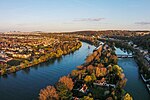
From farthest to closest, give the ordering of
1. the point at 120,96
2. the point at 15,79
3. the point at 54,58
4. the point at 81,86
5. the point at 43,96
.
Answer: the point at 54,58
the point at 15,79
the point at 81,86
the point at 120,96
the point at 43,96

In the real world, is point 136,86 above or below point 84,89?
below

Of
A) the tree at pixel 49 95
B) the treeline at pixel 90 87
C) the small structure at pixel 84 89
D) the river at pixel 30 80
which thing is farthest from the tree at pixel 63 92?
the river at pixel 30 80

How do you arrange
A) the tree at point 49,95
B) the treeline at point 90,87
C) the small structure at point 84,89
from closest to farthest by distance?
1. the tree at point 49,95
2. the treeline at point 90,87
3. the small structure at point 84,89

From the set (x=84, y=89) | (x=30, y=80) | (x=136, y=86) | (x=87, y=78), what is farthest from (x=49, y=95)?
(x=136, y=86)

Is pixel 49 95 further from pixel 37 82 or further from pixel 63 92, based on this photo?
pixel 37 82

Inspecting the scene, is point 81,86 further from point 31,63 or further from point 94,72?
point 31,63

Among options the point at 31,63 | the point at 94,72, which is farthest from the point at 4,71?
the point at 94,72

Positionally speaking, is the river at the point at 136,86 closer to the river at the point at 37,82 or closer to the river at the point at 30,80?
the river at the point at 37,82

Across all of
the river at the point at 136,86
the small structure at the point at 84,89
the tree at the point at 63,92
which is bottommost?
the river at the point at 136,86
